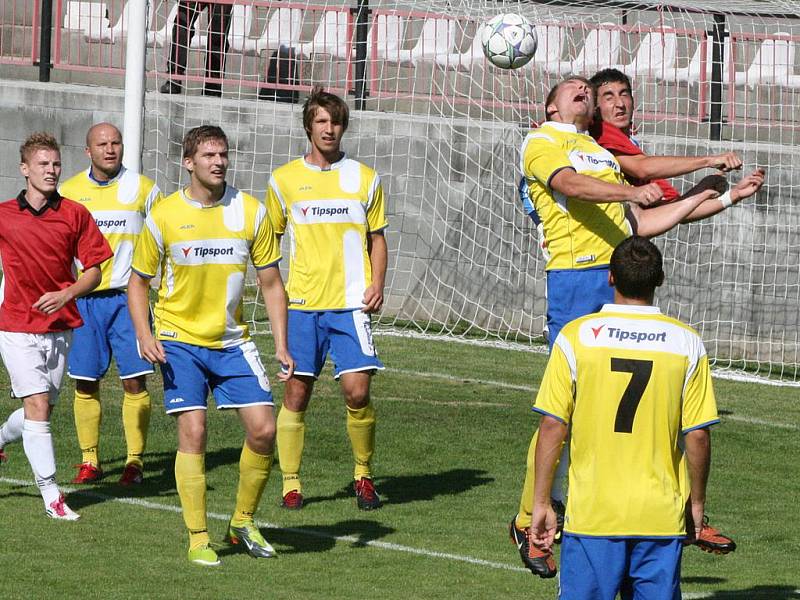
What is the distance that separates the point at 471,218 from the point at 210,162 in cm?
910

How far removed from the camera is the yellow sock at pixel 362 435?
9.11 m

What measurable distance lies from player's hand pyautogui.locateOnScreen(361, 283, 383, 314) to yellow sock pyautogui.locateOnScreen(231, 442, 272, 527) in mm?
1568

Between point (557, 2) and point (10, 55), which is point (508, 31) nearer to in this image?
point (557, 2)

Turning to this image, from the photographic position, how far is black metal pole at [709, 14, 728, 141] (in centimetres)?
1645

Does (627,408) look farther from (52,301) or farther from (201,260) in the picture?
(52,301)

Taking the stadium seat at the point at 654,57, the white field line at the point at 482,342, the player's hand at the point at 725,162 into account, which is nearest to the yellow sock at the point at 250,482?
the player's hand at the point at 725,162

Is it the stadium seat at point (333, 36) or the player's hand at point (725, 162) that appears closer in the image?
the player's hand at point (725, 162)

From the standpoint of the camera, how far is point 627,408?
5.25m

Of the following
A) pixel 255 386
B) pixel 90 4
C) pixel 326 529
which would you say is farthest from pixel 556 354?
pixel 90 4

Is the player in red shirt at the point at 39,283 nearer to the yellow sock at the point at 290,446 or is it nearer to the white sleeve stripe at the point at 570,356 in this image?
the yellow sock at the point at 290,446

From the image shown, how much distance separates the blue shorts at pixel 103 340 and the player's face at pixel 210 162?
2255 millimetres

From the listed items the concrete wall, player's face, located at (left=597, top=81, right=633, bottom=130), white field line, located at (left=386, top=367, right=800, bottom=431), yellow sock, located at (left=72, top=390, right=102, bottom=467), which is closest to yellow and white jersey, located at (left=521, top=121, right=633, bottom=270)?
player's face, located at (left=597, top=81, right=633, bottom=130)

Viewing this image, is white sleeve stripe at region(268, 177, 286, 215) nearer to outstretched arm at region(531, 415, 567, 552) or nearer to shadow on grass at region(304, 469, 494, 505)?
shadow on grass at region(304, 469, 494, 505)

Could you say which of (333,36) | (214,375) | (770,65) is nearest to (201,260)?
(214,375)
